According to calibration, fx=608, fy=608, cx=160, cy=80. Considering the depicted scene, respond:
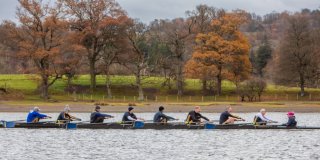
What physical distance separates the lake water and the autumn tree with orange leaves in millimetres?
48950

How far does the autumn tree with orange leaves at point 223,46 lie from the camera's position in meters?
94.8

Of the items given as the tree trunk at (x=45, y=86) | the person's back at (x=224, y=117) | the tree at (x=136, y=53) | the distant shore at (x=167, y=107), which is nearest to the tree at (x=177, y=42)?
the tree at (x=136, y=53)

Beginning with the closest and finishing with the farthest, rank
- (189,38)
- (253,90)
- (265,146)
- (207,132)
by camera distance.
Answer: (265,146), (207,132), (253,90), (189,38)

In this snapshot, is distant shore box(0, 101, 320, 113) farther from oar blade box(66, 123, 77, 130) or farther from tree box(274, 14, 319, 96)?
oar blade box(66, 123, 77, 130)

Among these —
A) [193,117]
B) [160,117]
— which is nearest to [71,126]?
[160,117]

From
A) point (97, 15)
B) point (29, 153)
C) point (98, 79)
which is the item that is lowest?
point (29, 153)

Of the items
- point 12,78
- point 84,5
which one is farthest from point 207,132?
point 12,78

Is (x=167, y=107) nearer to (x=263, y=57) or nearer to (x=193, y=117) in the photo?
(x=193, y=117)

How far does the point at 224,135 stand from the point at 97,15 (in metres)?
54.8

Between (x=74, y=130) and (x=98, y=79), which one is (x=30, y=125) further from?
(x=98, y=79)

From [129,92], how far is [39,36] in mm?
18433

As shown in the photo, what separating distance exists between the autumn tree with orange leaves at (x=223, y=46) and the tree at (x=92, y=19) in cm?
1368

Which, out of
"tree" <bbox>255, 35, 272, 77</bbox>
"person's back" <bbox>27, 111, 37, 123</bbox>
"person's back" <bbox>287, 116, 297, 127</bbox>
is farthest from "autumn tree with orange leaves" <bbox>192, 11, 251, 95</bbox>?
"person's back" <bbox>27, 111, 37, 123</bbox>

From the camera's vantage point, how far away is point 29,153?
33.0 meters
